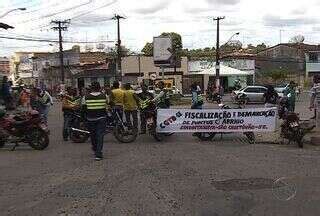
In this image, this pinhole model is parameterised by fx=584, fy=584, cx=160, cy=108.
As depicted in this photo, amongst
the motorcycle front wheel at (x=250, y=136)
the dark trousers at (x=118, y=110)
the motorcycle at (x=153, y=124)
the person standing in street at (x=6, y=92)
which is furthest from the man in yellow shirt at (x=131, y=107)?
the person standing in street at (x=6, y=92)

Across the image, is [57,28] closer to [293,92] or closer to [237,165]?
[293,92]

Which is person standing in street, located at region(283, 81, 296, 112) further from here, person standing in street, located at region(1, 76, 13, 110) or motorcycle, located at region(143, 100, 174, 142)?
person standing in street, located at region(1, 76, 13, 110)

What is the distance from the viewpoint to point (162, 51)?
4647 centimetres

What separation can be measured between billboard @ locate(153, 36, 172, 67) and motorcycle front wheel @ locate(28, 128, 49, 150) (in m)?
31.3

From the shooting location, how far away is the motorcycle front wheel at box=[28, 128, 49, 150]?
49.6 ft

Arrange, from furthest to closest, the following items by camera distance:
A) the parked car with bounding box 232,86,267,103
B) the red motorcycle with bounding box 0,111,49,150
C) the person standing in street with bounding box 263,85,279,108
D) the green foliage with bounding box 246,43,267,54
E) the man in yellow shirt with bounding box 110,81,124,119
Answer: the green foliage with bounding box 246,43,267,54
the parked car with bounding box 232,86,267,103
the person standing in street with bounding box 263,85,279,108
the man in yellow shirt with bounding box 110,81,124,119
the red motorcycle with bounding box 0,111,49,150

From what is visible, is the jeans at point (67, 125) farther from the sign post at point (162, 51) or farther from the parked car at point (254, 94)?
the parked car at point (254, 94)

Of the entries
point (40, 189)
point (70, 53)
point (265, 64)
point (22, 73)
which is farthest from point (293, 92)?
point (22, 73)

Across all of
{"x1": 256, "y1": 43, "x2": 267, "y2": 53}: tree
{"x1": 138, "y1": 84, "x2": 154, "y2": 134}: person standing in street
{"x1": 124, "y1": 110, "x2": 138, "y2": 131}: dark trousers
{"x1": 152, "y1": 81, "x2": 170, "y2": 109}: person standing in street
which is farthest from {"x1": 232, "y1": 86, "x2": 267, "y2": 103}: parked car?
{"x1": 256, "y1": 43, "x2": 267, "y2": 53}: tree

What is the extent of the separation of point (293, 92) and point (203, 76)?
176 feet

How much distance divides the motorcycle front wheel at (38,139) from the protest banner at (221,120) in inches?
127

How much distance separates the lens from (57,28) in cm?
7288

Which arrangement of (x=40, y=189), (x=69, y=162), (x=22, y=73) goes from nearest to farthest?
(x=40, y=189) → (x=69, y=162) → (x=22, y=73)

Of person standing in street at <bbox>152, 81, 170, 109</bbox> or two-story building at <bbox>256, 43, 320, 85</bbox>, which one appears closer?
person standing in street at <bbox>152, 81, 170, 109</bbox>
